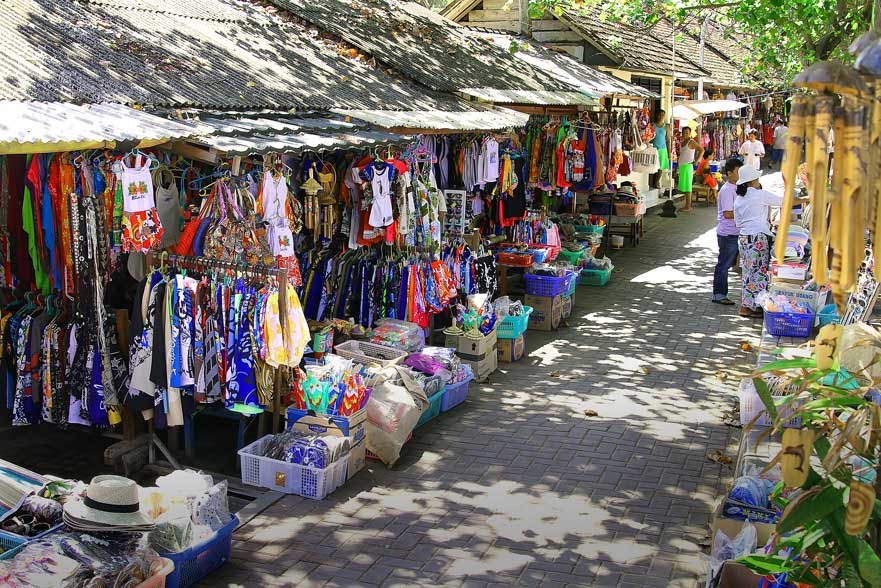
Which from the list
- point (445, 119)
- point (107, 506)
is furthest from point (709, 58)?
point (107, 506)

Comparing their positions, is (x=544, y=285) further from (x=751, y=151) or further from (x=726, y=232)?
(x=751, y=151)

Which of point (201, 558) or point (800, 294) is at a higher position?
point (800, 294)

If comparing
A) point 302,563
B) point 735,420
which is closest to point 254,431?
point 302,563

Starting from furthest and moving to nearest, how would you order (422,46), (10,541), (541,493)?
(422,46)
(541,493)
(10,541)

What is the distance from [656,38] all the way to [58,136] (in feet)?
59.9

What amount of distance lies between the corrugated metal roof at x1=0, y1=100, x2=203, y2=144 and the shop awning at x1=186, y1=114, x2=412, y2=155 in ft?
0.86

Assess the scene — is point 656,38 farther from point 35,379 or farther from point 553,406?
point 35,379

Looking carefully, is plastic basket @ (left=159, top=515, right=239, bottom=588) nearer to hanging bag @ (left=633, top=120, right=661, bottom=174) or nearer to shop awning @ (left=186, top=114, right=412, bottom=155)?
shop awning @ (left=186, top=114, right=412, bottom=155)

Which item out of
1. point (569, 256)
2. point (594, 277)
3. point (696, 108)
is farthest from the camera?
point (696, 108)

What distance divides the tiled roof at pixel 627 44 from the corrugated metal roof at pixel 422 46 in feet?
8.29

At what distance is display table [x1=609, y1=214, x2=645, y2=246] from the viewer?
18.1 m

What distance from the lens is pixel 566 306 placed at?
1286cm

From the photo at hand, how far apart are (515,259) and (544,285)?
0.70 metres

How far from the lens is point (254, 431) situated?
840 centimetres
